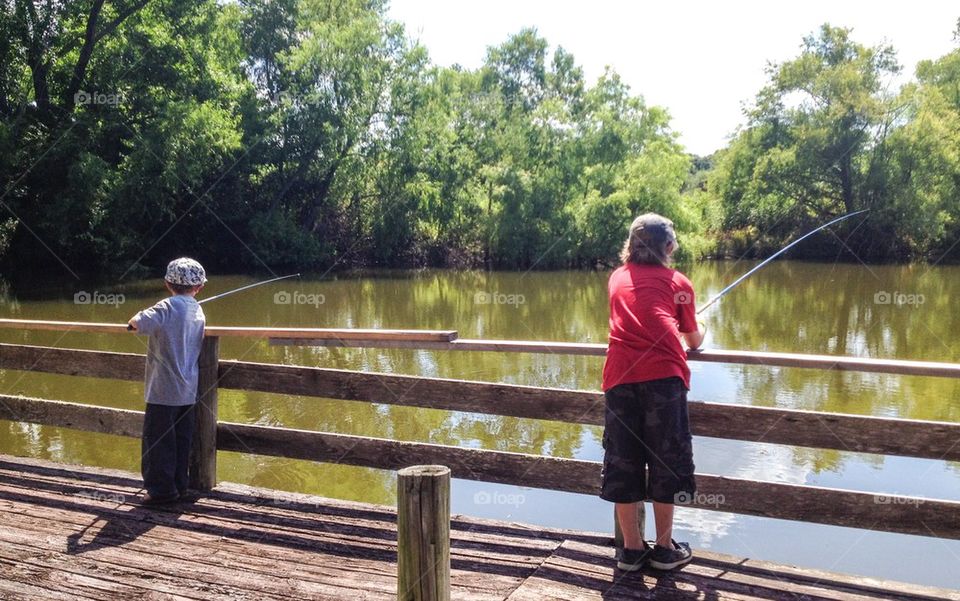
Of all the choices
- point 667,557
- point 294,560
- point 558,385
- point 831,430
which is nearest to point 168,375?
point 294,560

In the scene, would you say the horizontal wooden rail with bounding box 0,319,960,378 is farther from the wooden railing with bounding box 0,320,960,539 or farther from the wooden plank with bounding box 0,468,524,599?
the wooden plank with bounding box 0,468,524,599

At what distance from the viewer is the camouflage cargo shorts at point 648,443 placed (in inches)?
123

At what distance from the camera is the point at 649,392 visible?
3.14 m

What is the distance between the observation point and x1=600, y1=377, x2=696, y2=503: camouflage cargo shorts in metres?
3.13

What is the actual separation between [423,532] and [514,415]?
5.04 feet

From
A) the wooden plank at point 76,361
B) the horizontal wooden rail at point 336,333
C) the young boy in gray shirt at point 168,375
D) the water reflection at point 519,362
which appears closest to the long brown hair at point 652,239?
the horizontal wooden rail at point 336,333

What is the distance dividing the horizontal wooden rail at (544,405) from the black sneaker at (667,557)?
20.4 inches

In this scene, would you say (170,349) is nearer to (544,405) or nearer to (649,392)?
(544,405)

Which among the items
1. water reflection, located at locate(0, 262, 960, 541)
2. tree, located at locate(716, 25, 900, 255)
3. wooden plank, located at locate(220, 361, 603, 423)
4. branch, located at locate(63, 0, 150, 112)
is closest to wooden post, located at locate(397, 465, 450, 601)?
wooden plank, located at locate(220, 361, 603, 423)

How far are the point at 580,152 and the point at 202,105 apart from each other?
17.3m

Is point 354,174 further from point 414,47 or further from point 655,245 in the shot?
point 655,245

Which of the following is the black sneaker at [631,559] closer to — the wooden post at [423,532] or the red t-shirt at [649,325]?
the red t-shirt at [649,325]

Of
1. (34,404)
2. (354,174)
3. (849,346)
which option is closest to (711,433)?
(34,404)

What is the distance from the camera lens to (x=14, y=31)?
2331cm
